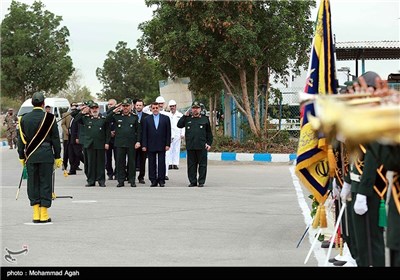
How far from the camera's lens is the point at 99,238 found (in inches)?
423

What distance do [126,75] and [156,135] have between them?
56.3 m

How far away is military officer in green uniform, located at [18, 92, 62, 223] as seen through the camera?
12125 mm

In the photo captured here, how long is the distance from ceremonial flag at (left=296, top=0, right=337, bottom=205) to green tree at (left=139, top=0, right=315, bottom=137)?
47.7ft

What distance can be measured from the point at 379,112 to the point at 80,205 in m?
11.4

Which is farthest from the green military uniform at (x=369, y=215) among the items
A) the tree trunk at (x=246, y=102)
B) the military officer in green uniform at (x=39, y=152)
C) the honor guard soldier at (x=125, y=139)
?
the tree trunk at (x=246, y=102)

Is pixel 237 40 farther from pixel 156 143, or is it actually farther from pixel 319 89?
pixel 319 89

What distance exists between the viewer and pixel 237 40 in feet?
81.3

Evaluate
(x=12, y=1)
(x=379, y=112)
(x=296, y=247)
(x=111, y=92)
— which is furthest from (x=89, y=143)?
(x=111, y=92)

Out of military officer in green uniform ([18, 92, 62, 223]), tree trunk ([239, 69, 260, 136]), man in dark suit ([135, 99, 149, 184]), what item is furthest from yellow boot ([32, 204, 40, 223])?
tree trunk ([239, 69, 260, 136])

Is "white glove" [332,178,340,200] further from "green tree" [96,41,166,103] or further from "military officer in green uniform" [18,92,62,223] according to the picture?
"green tree" [96,41,166,103]

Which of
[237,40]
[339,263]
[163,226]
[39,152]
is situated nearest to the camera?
[339,263]

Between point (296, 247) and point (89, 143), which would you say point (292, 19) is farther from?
point (296, 247)

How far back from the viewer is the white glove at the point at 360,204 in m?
6.99

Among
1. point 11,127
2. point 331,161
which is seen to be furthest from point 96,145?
point 11,127
